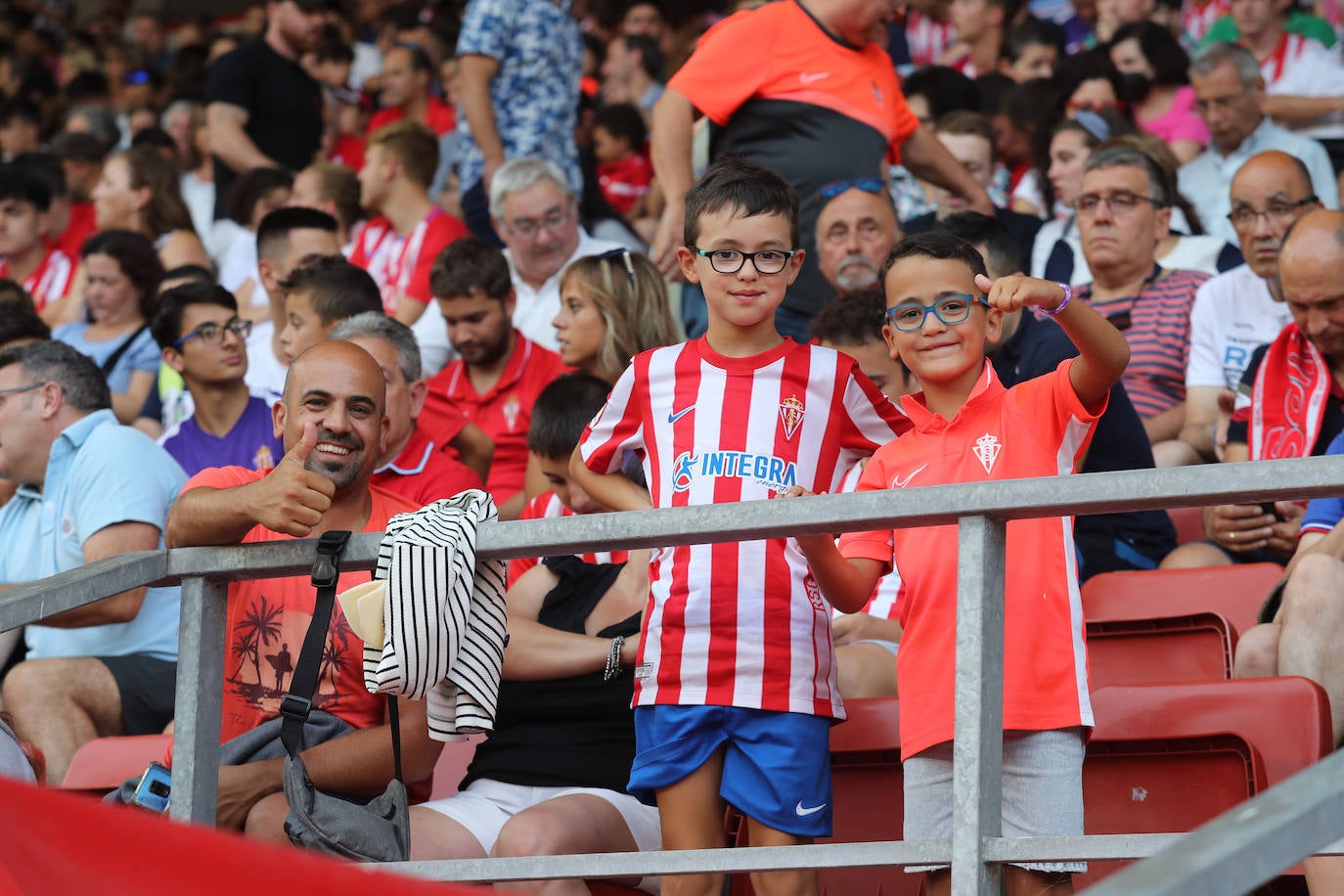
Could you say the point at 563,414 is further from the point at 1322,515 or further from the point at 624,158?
the point at 624,158

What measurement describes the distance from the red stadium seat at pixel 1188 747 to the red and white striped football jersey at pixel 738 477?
594 mm

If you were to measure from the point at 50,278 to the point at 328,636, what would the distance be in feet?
20.7

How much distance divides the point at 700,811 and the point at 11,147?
10.8 meters

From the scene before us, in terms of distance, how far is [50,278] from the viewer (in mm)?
9070

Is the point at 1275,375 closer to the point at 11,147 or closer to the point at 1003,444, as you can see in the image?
the point at 1003,444

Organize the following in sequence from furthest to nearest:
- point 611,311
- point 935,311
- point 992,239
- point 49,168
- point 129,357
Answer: point 49,168 < point 129,357 < point 611,311 < point 992,239 < point 935,311

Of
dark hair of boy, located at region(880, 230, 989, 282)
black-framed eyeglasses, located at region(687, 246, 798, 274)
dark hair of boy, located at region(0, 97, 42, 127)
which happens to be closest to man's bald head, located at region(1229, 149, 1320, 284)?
dark hair of boy, located at region(880, 230, 989, 282)

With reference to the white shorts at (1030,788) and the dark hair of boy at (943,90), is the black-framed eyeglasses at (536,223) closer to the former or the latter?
the dark hair of boy at (943,90)

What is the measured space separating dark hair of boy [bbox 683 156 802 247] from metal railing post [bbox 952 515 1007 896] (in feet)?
3.67

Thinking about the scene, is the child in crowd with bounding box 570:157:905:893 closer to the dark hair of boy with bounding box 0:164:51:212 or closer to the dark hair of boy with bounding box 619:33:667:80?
the dark hair of boy with bounding box 0:164:51:212

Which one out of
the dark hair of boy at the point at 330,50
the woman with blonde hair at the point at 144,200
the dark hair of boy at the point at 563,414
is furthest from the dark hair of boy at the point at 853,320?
the dark hair of boy at the point at 330,50

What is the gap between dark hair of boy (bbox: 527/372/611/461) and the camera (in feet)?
13.9

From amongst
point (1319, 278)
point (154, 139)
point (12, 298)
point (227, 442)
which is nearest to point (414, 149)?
point (12, 298)

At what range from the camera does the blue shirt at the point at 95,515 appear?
4.69 m
